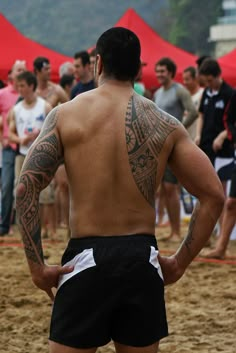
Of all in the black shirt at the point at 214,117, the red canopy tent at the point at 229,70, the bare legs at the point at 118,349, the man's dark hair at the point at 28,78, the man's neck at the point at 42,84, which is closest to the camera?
the bare legs at the point at 118,349

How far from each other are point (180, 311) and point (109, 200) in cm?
372

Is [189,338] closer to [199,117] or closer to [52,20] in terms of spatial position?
[199,117]

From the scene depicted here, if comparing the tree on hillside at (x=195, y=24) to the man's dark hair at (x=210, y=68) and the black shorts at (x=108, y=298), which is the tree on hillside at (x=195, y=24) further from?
the black shorts at (x=108, y=298)

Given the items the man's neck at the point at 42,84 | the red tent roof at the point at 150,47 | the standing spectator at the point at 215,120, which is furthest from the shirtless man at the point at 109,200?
the red tent roof at the point at 150,47

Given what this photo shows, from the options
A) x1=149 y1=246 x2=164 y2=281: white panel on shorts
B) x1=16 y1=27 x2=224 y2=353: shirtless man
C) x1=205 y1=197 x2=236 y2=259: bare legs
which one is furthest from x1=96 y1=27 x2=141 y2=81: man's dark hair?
x1=205 y1=197 x2=236 y2=259: bare legs

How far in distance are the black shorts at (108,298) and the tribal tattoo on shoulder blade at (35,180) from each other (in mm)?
192

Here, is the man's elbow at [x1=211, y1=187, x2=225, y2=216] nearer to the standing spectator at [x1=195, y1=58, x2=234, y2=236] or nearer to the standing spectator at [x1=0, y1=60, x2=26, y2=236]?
the standing spectator at [x1=195, y1=58, x2=234, y2=236]

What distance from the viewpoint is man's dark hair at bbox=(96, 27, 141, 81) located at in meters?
4.01

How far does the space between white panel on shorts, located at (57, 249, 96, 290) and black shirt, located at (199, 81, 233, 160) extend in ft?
22.5

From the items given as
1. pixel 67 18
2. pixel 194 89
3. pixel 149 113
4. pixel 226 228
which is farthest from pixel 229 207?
pixel 67 18

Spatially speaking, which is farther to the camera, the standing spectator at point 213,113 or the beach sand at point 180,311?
the standing spectator at point 213,113

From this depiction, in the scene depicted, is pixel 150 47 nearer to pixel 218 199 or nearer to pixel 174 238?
pixel 174 238

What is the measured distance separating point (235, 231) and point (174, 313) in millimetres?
4386

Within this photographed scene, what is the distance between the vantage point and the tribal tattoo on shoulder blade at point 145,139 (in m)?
4.03
